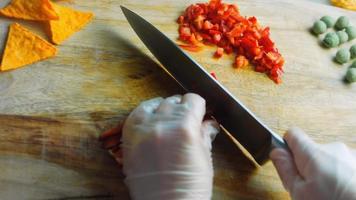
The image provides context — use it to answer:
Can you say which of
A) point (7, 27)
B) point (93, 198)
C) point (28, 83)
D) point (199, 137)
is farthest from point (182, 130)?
point (7, 27)

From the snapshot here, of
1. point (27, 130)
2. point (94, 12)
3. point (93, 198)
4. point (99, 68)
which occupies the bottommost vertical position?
point (93, 198)

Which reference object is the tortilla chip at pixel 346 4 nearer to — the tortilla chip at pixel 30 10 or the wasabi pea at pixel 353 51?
the wasabi pea at pixel 353 51

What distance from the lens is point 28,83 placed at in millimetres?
1315

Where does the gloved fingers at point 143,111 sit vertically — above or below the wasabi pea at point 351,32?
below

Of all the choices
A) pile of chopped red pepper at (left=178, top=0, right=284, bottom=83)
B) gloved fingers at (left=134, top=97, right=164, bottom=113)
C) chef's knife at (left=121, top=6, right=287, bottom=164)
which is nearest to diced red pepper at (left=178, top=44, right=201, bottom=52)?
pile of chopped red pepper at (left=178, top=0, right=284, bottom=83)

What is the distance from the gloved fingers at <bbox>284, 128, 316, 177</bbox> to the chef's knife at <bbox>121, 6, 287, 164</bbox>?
3cm

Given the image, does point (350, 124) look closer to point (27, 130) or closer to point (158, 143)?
point (158, 143)

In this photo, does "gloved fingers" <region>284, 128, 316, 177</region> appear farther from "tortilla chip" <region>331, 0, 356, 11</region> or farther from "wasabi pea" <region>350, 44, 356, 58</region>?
"tortilla chip" <region>331, 0, 356, 11</region>

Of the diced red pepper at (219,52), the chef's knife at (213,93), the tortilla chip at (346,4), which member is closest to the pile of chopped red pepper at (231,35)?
the diced red pepper at (219,52)

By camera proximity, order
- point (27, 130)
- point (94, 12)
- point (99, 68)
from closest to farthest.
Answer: point (27, 130) → point (99, 68) → point (94, 12)

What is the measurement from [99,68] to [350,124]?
0.78 metres

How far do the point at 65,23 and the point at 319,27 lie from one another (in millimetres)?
836

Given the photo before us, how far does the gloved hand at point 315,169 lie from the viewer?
1.08 meters

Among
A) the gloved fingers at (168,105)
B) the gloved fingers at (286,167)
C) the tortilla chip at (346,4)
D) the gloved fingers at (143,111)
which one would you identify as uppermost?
the tortilla chip at (346,4)
